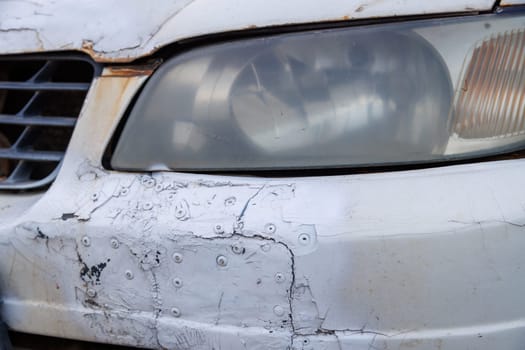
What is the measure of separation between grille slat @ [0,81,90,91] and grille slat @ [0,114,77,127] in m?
0.08

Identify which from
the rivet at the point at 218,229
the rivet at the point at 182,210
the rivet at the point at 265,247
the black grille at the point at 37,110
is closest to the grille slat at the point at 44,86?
the black grille at the point at 37,110

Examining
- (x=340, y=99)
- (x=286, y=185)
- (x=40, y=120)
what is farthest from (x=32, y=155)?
(x=340, y=99)

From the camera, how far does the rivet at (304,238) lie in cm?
109

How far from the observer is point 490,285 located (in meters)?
1.04

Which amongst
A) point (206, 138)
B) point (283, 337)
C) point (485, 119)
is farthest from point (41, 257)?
point (485, 119)

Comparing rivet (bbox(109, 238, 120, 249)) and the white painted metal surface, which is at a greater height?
the white painted metal surface

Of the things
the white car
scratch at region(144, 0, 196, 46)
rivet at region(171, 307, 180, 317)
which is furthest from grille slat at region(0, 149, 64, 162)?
rivet at region(171, 307, 180, 317)

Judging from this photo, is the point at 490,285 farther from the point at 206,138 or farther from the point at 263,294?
the point at 206,138

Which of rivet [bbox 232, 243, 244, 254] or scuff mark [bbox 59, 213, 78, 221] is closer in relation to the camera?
rivet [bbox 232, 243, 244, 254]

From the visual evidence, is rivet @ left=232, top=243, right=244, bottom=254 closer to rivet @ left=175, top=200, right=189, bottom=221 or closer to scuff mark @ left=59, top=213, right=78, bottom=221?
rivet @ left=175, top=200, right=189, bottom=221

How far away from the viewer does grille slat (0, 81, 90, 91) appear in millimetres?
1409

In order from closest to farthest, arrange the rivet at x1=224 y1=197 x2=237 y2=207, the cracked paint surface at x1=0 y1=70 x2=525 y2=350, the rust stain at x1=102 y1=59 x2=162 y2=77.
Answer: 1. the cracked paint surface at x1=0 y1=70 x2=525 y2=350
2. the rivet at x1=224 y1=197 x2=237 y2=207
3. the rust stain at x1=102 y1=59 x2=162 y2=77

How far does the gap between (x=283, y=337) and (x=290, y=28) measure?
26.5 inches

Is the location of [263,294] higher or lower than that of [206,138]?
lower
